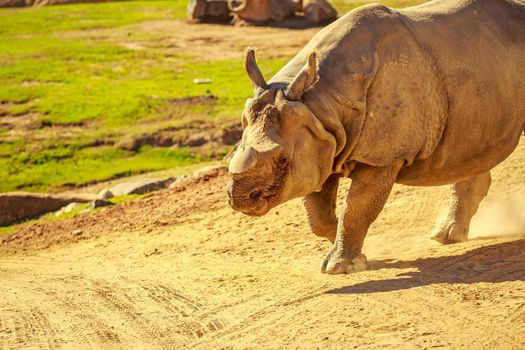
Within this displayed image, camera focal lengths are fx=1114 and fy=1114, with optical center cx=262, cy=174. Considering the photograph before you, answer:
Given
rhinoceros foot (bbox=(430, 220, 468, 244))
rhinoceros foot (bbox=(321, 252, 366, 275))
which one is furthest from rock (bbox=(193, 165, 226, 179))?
rhinoceros foot (bbox=(321, 252, 366, 275))

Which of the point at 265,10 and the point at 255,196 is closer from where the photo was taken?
the point at 255,196

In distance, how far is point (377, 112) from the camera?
34.2 feet

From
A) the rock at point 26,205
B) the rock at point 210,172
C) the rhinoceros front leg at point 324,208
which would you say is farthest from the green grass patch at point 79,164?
the rhinoceros front leg at point 324,208

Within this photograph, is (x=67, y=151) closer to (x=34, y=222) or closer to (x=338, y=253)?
(x=34, y=222)

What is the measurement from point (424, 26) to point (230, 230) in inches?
171

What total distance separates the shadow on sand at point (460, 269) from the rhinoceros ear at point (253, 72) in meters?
1.99

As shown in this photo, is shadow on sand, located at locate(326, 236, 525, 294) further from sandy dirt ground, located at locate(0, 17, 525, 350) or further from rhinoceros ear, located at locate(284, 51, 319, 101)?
rhinoceros ear, located at locate(284, 51, 319, 101)

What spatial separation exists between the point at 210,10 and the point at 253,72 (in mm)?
34758

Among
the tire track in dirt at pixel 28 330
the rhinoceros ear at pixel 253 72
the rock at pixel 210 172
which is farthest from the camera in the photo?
the rock at pixel 210 172

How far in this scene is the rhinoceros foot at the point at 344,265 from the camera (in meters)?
10.6

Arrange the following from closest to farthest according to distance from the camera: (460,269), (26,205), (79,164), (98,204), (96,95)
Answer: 1. (460,269)
2. (98,204)
3. (26,205)
4. (79,164)
5. (96,95)

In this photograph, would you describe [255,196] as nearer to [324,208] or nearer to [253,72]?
[253,72]

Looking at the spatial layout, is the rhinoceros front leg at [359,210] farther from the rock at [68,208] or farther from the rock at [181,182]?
the rock at [68,208]

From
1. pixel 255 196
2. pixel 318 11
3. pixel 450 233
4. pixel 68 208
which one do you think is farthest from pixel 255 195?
pixel 318 11
